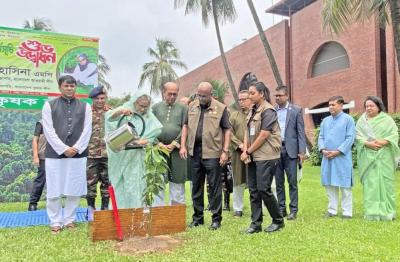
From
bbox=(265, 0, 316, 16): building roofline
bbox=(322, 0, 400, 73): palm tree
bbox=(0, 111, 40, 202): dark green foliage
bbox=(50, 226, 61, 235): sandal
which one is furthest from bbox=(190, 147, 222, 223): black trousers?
bbox=(265, 0, 316, 16): building roofline

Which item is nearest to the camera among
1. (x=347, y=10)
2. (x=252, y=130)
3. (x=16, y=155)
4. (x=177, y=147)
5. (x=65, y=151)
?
(x=252, y=130)

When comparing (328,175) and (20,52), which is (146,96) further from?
(20,52)

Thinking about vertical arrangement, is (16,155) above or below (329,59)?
Answer: below

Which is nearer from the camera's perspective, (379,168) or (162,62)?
(379,168)

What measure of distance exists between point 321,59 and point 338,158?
56.5ft

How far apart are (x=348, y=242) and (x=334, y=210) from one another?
1682mm

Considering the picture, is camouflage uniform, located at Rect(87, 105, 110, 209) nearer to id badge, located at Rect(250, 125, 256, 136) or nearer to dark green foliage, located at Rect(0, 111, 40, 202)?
id badge, located at Rect(250, 125, 256, 136)

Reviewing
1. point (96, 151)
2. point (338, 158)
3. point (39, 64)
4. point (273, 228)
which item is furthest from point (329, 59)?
point (273, 228)

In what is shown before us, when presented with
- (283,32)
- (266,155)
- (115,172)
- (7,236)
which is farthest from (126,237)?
(283,32)

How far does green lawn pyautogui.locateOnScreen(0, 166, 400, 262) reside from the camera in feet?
12.8

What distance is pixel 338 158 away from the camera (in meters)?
6.01

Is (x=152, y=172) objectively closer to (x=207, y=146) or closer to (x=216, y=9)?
(x=207, y=146)

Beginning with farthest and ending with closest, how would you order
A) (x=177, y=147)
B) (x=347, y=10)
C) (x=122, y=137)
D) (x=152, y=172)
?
(x=347, y=10) < (x=177, y=147) < (x=122, y=137) < (x=152, y=172)

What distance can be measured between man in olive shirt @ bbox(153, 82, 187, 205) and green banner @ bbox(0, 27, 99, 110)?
3.15 m
